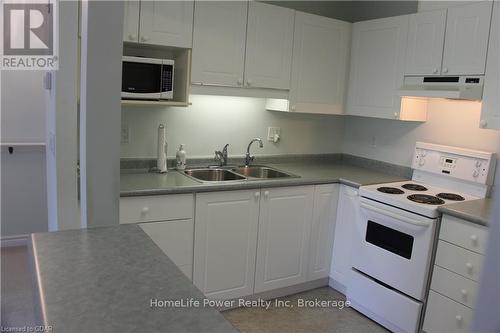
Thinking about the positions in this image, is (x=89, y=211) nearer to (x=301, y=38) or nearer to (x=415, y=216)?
(x=415, y=216)

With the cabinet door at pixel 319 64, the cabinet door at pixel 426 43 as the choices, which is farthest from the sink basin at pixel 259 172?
the cabinet door at pixel 426 43

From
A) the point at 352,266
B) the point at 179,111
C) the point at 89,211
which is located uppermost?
the point at 179,111

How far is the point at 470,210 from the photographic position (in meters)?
2.56

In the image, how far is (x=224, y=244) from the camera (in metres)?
2.92

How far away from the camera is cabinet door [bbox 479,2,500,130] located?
262cm

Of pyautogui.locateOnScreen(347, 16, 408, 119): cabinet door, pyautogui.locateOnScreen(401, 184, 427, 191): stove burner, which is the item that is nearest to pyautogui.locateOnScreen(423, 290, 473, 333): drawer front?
pyautogui.locateOnScreen(401, 184, 427, 191): stove burner

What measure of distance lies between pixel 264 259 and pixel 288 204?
1.45 ft

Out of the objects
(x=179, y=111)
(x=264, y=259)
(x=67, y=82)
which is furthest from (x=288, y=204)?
(x=67, y=82)

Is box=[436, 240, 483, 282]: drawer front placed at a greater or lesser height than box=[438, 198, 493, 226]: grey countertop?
A: lesser

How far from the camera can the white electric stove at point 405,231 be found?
2.70 m

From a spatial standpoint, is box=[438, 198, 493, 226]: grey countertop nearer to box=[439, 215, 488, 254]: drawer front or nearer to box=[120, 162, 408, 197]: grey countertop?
box=[439, 215, 488, 254]: drawer front

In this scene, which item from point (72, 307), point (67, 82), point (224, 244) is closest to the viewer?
point (72, 307)

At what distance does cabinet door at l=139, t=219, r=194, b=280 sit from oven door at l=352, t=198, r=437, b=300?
1235 millimetres

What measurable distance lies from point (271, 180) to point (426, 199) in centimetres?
104
